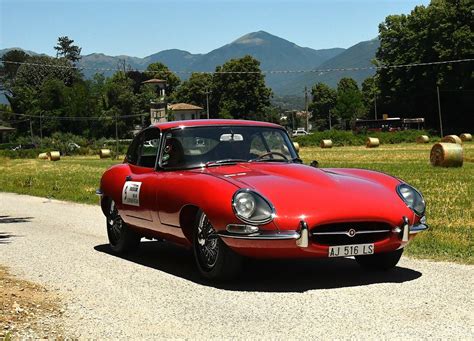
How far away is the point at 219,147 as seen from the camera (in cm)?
712

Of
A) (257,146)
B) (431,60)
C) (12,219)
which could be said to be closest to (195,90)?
(431,60)

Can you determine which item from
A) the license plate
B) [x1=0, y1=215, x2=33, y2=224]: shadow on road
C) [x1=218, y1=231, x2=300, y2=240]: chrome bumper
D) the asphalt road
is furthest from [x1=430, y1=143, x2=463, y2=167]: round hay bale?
[x1=218, y1=231, x2=300, y2=240]: chrome bumper

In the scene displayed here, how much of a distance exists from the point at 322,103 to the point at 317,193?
154 m

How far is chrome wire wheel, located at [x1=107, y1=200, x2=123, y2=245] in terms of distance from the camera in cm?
837

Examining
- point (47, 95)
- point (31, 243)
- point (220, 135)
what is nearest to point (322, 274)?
point (220, 135)

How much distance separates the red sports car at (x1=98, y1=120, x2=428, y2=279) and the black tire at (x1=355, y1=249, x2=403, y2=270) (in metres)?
0.01

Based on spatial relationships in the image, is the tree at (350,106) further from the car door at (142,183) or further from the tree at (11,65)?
the car door at (142,183)

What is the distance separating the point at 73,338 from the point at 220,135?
3.20m

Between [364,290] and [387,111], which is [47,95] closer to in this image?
[387,111]

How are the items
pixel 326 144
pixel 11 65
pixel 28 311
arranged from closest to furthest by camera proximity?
1. pixel 28 311
2. pixel 326 144
3. pixel 11 65

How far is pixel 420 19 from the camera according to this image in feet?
274

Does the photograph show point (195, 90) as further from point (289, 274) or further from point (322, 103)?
A: point (289, 274)

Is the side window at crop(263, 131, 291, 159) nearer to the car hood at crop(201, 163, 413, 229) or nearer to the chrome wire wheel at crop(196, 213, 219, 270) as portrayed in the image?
the car hood at crop(201, 163, 413, 229)

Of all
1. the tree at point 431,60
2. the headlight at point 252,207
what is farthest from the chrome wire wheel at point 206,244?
the tree at point 431,60
